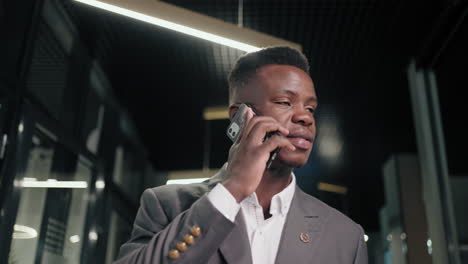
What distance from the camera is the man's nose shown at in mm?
1098

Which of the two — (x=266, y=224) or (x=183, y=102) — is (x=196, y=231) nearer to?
(x=266, y=224)

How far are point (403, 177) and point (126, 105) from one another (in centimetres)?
402

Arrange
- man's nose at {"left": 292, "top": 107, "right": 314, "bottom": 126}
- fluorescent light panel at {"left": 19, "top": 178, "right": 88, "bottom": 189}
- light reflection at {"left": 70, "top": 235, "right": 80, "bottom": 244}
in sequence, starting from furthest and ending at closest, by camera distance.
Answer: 1. light reflection at {"left": 70, "top": 235, "right": 80, "bottom": 244}
2. fluorescent light panel at {"left": 19, "top": 178, "right": 88, "bottom": 189}
3. man's nose at {"left": 292, "top": 107, "right": 314, "bottom": 126}

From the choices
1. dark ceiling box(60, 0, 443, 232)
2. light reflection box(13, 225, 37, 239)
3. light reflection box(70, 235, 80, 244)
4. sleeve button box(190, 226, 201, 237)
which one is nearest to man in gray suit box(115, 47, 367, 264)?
sleeve button box(190, 226, 201, 237)

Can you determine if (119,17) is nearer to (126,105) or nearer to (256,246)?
(126,105)

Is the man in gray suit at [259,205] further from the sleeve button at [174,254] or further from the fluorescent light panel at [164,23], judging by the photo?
the fluorescent light panel at [164,23]

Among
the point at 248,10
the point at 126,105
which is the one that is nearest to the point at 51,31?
the point at 248,10

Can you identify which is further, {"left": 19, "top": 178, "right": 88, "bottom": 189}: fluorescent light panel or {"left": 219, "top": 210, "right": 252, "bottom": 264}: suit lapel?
{"left": 19, "top": 178, "right": 88, "bottom": 189}: fluorescent light panel

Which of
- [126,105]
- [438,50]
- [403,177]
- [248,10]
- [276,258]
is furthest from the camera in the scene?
[126,105]

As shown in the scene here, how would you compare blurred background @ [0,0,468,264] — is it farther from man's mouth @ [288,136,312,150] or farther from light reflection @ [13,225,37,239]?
man's mouth @ [288,136,312,150]

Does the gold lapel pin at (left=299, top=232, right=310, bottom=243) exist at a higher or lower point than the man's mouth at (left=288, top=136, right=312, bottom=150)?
lower

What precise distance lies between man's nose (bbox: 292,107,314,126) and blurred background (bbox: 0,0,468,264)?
3.43 ft

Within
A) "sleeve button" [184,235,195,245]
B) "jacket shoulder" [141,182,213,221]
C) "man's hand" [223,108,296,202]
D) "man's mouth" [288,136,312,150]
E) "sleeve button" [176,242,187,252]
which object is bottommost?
"sleeve button" [176,242,187,252]

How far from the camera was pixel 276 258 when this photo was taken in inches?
39.1
